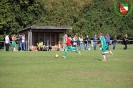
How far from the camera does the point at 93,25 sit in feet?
267

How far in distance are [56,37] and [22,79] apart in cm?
3245

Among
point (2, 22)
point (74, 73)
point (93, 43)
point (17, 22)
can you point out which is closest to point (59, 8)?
point (17, 22)

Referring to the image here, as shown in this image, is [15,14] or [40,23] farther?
[40,23]

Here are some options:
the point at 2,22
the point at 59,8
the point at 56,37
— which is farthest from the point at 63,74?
the point at 59,8

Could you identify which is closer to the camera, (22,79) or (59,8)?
(22,79)

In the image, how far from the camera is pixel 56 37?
4797 cm

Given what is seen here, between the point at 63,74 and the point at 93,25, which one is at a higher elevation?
the point at 93,25

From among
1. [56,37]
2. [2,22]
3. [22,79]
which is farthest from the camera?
[2,22]

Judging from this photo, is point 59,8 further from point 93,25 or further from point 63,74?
point 63,74

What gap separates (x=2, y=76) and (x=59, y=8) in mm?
64526

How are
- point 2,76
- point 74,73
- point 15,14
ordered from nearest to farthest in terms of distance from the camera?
point 2,76 < point 74,73 < point 15,14

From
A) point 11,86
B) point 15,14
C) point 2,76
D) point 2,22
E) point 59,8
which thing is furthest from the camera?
point 59,8

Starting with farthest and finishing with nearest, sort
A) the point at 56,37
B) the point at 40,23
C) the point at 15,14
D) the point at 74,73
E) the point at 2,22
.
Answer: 1. the point at 40,23
2. the point at 15,14
3. the point at 2,22
4. the point at 56,37
5. the point at 74,73

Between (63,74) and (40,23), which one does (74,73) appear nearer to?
(63,74)
